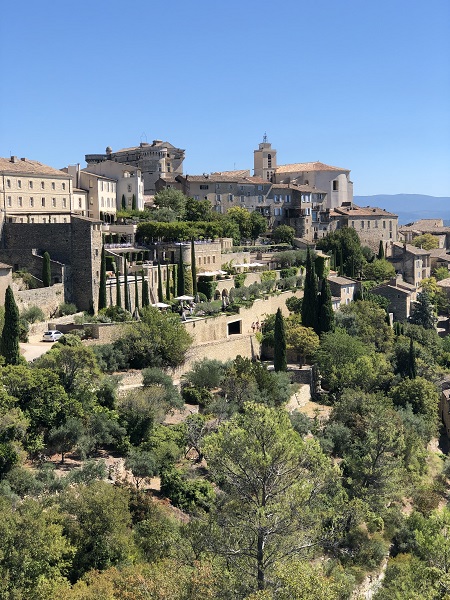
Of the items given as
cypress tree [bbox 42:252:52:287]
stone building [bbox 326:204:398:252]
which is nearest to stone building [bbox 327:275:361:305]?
stone building [bbox 326:204:398:252]

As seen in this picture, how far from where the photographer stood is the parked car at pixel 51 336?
3934 cm

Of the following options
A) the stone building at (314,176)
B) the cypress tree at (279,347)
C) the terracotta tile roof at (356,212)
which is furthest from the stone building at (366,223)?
the cypress tree at (279,347)

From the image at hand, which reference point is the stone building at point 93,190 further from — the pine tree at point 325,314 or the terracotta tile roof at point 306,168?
the terracotta tile roof at point 306,168

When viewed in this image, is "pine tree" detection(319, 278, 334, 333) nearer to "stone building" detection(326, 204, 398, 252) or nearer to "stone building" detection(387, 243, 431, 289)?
"stone building" detection(387, 243, 431, 289)

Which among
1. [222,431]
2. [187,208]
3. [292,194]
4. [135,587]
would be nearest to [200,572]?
[135,587]

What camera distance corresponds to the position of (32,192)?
168 ft

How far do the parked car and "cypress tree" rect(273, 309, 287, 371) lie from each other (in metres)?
12.3

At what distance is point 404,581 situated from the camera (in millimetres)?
24125

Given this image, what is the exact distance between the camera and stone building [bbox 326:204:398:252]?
80.3 metres

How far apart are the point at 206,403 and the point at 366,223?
48.4 metres

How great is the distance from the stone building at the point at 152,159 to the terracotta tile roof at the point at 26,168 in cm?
2805

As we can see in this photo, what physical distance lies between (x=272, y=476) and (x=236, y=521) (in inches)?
62.0

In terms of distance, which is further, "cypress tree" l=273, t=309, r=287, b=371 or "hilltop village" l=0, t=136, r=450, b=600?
"cypress tree" l=273, t=309, r=287, b=371

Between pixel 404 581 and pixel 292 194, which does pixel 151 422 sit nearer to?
pixel 404 581
